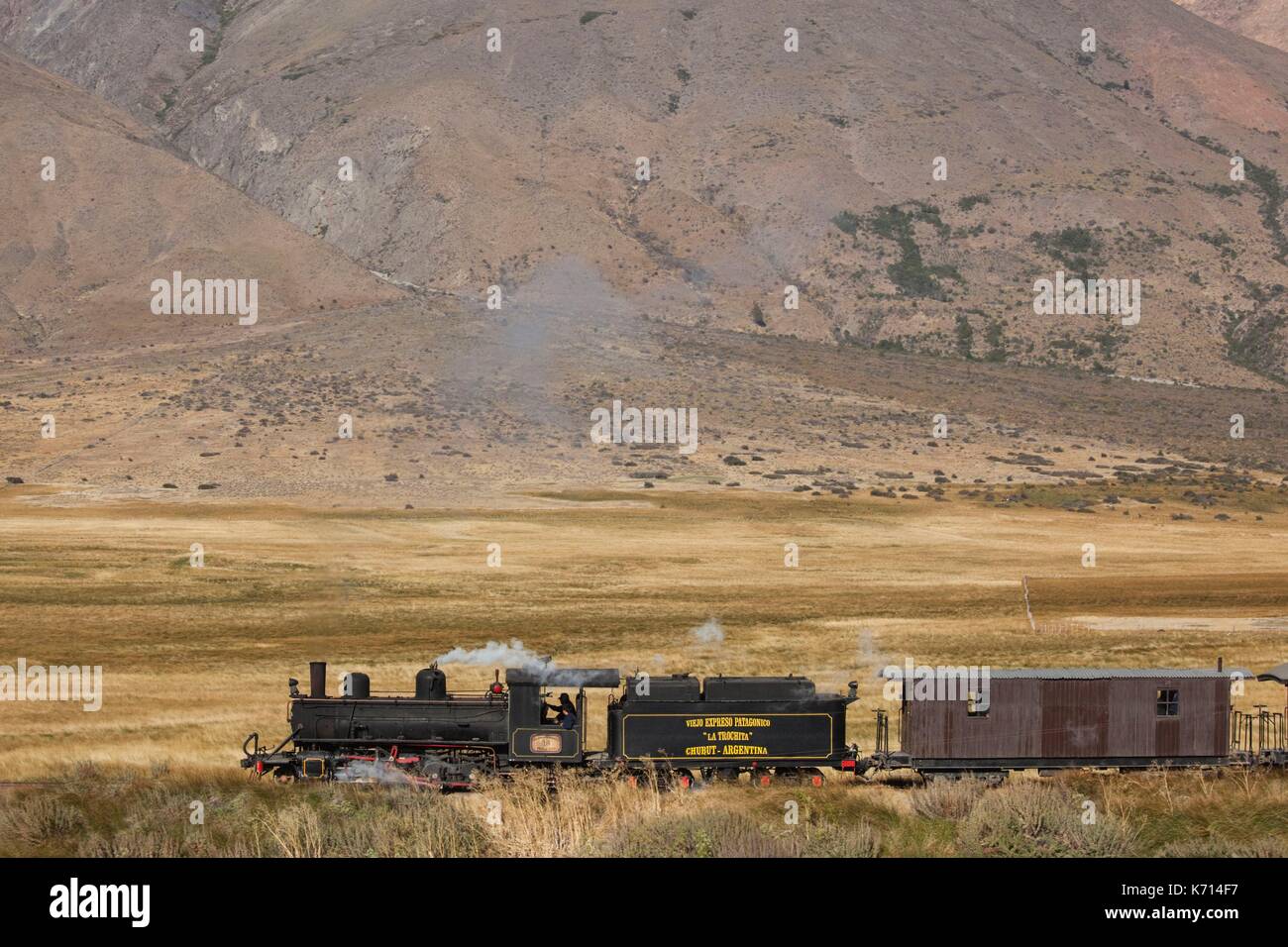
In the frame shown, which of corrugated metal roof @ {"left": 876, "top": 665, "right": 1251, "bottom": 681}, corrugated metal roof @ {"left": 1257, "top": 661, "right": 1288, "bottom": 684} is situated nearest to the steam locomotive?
A: corrugated metal roof @ {"left": 876, "top": 665, "right": 1251, "bottom": 681}

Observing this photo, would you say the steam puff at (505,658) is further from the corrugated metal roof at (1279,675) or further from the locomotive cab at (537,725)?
the corrugated metal roof at (1279,675)

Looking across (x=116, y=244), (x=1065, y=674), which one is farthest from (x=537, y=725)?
(x=116, y=244)

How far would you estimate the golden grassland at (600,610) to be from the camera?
24.2m

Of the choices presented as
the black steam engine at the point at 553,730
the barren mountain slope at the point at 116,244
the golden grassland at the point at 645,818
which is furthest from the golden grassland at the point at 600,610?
the barren mountain slope at the point at 116,244

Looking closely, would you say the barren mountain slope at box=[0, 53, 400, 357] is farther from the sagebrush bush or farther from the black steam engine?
the sagebrush bush

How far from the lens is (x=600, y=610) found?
5666 centimetres

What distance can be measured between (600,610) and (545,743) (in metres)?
31.8

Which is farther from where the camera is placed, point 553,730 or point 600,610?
point 600,610

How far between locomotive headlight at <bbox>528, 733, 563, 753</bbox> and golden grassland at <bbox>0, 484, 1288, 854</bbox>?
952mm

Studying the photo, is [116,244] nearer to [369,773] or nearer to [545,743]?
[369,773]

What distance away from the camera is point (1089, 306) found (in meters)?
187
